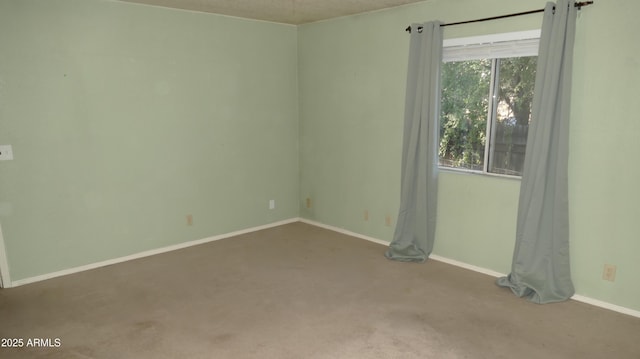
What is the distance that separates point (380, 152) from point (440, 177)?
28.2 inches

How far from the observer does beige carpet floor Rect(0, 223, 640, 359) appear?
2555mm

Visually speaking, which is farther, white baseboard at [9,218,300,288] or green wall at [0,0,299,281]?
white baseboard at [9,218,300,288]

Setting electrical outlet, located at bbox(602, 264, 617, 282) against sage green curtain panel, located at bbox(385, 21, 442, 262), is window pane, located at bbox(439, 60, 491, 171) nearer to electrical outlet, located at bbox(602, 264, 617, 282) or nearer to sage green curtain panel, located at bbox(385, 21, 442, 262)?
sage green curtain panel, located at bbox(385, 21, 442, 262)

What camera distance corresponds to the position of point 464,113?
149 inches

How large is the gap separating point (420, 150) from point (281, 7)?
1.88 m

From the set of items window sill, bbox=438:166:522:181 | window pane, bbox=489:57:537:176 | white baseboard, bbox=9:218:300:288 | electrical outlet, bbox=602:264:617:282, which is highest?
window pane, bbox=489:57:537:176

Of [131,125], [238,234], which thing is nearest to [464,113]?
[238,234]

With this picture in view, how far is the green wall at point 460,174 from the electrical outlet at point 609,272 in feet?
0.10

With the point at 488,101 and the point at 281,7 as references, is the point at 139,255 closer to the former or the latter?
the point at 281,7

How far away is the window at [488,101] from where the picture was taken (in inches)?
132

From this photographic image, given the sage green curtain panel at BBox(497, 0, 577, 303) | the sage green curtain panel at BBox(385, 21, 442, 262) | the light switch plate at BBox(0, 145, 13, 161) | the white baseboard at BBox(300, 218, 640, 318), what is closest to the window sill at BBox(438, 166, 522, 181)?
the sage green curtain panel at BBox(385, 21, 442, 262)

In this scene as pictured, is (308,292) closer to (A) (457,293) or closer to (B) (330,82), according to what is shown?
(A) (457,293)

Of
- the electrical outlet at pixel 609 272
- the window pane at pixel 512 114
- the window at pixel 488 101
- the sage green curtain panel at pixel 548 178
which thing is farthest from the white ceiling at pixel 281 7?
the electrical outlet at pixel 609 272

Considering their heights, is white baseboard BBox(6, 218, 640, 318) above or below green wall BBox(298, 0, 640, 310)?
below
